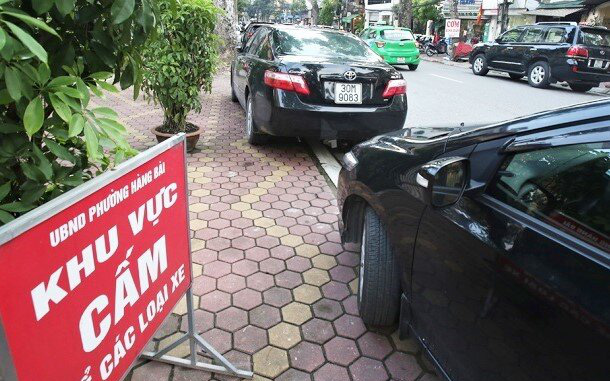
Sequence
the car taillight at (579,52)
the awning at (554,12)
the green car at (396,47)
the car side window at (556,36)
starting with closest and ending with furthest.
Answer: the car taillight at (579,52), the car side window at (556,36), the green car at (396,47), the awning at (554,12)

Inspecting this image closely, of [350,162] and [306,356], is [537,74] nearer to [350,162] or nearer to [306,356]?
[350,162]

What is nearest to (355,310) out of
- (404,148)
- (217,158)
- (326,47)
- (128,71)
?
(404,148)

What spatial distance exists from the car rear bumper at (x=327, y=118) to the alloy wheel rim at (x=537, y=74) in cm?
980

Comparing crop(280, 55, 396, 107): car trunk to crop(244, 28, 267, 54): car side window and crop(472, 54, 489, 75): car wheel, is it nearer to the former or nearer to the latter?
crop(244, 28, 267, 54): car side window

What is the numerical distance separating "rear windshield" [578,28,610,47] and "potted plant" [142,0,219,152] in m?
10.9

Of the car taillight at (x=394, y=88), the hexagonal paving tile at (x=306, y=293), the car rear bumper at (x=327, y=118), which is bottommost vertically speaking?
the hexagonal paving tile at (x=306, y=293)

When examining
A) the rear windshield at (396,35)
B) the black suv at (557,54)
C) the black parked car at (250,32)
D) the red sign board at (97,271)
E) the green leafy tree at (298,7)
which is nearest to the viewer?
the red sign board at (97,271)


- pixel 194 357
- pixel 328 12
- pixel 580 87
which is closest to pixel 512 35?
pixel 580 87

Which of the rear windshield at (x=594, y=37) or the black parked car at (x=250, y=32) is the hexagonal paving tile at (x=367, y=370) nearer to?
the black parked car at (x=250, y=32)

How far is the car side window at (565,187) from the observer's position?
1313 mm

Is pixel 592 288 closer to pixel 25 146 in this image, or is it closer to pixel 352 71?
pixel 25 146

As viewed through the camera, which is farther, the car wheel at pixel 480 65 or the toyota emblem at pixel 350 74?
the car wheel at pixel 480 65

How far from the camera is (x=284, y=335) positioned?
8.19 ft

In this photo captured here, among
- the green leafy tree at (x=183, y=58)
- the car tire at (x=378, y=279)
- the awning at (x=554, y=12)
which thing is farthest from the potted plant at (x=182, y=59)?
the awning at (x=554, y=12)
